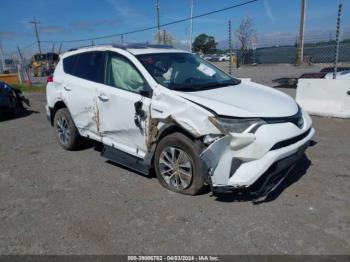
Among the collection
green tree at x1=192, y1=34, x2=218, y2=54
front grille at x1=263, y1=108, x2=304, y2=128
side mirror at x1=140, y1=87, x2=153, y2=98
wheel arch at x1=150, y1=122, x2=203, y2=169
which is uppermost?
green tree at x1=192, y1=34, x2=218, y2=54

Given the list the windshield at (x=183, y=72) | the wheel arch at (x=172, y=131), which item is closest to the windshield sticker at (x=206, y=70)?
the windshield at (x=183, y=72)

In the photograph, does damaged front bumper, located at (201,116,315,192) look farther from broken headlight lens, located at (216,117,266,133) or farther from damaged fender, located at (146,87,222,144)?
damaged fender, located at (146,87,222,144)

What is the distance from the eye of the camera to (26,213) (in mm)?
3719

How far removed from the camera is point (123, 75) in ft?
14.8

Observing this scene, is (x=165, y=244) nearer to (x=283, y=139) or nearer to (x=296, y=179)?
(x=283, y=139)

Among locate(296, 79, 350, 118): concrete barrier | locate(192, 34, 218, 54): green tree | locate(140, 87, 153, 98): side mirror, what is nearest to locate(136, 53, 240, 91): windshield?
locate(140, 87, 153, 98): side mirror

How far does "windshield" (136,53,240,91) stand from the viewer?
4.16 m

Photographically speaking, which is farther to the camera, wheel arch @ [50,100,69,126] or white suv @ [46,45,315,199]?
wheel arch @ [50,100,69,126]

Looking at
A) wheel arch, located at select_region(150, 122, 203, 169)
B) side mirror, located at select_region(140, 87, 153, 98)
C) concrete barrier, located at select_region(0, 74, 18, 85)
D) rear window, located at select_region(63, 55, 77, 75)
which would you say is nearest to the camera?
wheel arch, located at select_region(150, 122, 203, 169)

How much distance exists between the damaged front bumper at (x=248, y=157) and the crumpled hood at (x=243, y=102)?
0.72ft

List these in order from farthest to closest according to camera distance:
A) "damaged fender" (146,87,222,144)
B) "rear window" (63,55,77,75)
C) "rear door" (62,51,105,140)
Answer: "rear window" (63,55,77,75) < "rear door" (62,51,105,140) < "damaged fender" (146,87,222,144)

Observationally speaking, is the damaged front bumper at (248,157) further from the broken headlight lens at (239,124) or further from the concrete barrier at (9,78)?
the concrete barrier at (9,78)

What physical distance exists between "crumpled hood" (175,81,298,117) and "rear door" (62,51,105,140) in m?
1.66

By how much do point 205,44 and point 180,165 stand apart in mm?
75700
